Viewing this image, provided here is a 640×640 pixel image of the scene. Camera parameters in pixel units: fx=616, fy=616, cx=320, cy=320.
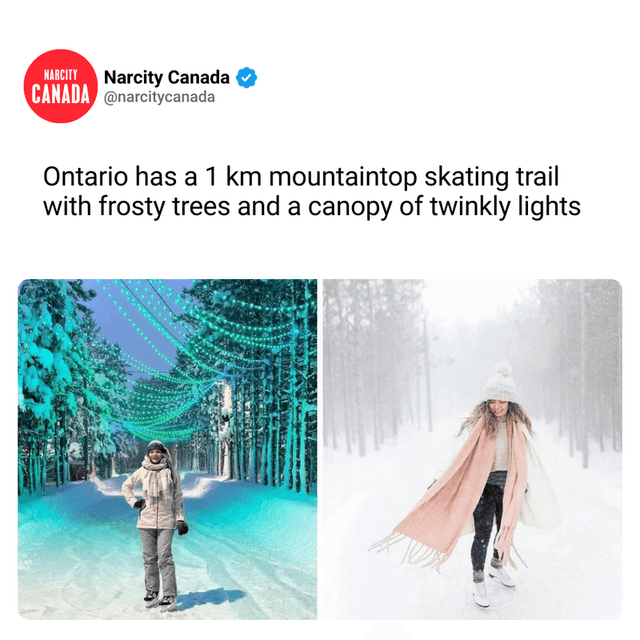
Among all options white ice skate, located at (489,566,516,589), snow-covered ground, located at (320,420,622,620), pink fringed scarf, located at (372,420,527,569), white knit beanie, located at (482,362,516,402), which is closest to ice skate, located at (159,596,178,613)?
snow-covered ground, located at (320,420,622,620)

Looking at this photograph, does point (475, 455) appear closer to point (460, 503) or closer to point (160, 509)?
point (460, 503)

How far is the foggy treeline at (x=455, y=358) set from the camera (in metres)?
4.15

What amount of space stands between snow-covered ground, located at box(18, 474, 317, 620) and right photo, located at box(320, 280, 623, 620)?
0.88 feet

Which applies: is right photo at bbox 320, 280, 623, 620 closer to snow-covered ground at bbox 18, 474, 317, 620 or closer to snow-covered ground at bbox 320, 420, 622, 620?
snow-covered ground at bbox 320, 420, 622, 620

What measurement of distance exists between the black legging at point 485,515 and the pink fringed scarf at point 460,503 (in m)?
0.03

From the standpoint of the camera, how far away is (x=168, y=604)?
4.16 metres

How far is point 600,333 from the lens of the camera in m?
4.18

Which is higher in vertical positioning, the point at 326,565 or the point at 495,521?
the point at 495,521

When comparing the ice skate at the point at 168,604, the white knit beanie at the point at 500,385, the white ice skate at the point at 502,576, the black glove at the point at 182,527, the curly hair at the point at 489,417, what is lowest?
the ice skate at the point at 168,604

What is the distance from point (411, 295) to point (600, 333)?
1306 millimetres

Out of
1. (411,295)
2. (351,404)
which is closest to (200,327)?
(351,404)

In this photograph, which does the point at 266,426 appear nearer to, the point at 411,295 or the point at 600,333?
the point at 411,295

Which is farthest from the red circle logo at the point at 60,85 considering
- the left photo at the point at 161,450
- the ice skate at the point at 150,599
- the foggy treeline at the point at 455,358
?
the ice skate at the point at 150,599

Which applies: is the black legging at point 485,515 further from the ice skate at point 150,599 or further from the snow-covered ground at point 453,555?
the ice skate at point 150,599
